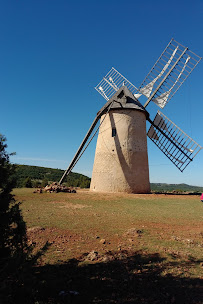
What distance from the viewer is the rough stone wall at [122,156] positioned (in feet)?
62.8

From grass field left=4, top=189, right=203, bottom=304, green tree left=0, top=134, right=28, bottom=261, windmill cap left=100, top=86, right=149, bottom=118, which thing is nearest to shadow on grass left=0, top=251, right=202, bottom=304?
grass field left=4, top=189, right=203, bottom=304

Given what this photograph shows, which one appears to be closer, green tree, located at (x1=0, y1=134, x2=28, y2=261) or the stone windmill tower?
green tree, located at (x1=0, y1=134, x2=28, y2=261)

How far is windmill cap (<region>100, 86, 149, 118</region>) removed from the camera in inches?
783

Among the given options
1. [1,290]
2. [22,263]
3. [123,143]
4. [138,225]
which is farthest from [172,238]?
[123,143]

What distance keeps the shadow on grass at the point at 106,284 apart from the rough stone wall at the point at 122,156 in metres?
13.9

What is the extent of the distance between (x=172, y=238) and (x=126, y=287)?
11.5ft

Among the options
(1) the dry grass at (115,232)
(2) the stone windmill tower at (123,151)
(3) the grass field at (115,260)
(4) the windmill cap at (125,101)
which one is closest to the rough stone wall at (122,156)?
(2) the stone windmill tower at (123,151)

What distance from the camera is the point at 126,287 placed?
13.2 feet

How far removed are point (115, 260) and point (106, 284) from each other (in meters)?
1.10

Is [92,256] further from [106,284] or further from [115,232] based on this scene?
[115,232]

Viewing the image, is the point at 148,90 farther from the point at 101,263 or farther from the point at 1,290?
the point at 1,290

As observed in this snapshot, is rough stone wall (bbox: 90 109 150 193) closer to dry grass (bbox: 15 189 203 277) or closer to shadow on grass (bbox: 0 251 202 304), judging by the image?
dry grass (bbox: 15 189 203 277)

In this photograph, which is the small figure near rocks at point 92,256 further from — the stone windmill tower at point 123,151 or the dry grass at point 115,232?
the stone windmill tower at point 123,151

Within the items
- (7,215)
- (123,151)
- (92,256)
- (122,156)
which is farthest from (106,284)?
(123,151)
